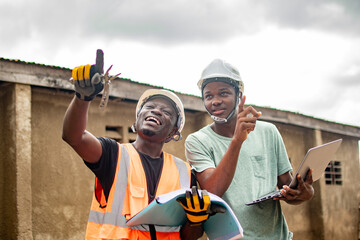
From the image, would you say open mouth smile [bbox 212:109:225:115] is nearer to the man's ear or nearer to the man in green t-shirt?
the man in green t-shirt

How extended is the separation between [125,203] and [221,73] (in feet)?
3.60

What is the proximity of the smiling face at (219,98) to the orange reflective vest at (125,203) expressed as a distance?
0.53 meters

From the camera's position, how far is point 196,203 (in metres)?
1.91

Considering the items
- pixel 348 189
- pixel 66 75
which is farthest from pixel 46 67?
pixel 348 189

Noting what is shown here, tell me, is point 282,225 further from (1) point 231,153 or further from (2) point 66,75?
(2) point 66,75

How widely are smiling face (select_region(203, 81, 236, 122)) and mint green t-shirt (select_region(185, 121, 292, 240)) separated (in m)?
0.15

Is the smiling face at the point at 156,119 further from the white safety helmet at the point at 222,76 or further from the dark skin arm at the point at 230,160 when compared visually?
the dark skin arm at the point at 230,160

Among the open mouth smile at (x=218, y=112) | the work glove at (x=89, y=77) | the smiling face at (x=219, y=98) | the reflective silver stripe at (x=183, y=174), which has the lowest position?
the reflective silver stripe at (x=183, y=174)

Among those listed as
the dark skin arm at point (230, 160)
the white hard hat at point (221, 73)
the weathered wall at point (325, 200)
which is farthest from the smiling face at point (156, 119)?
the weathered wall at point (325, 200)

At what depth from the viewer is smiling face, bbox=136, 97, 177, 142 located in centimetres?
253

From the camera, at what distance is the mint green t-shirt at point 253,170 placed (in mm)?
2391

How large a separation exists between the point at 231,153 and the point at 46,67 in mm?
3854

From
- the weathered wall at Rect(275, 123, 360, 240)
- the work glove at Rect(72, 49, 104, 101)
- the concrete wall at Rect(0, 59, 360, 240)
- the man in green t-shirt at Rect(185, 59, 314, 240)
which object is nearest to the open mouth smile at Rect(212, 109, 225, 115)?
the man in green t-shirt at Rect(185, 59, 314, 240)

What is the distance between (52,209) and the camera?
5379 mm
